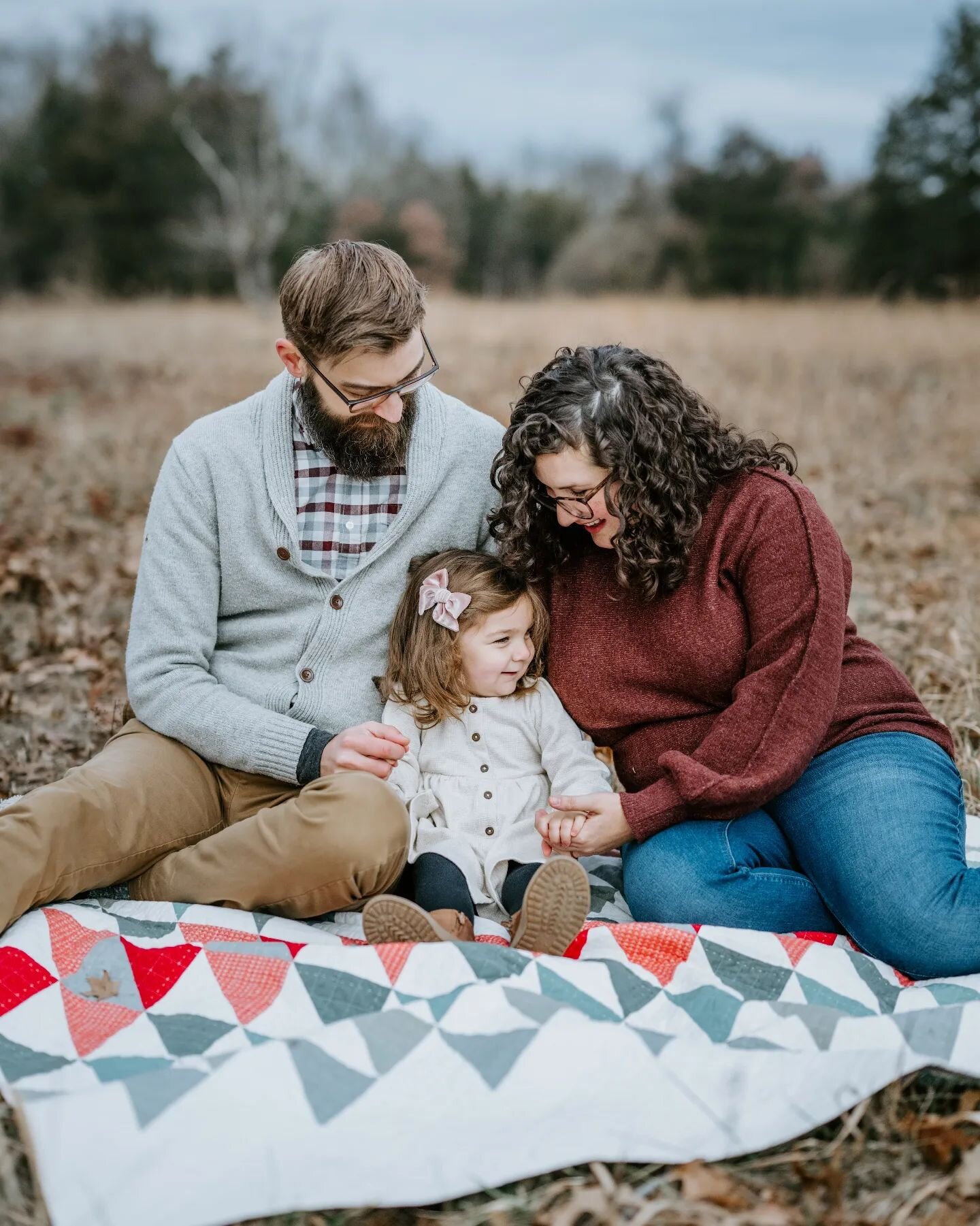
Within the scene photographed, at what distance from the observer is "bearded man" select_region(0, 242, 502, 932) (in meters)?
2.84

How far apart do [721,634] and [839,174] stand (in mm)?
25907

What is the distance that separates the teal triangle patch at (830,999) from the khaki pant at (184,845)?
3.42 ft

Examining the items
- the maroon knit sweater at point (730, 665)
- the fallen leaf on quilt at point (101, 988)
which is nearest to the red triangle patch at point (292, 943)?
the fallen leaf on quilt at point (101, 988)

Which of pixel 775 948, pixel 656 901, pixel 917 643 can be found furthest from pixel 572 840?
pixel 917 643

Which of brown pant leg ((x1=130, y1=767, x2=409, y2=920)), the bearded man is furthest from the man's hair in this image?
brown pant leg ((x1=130, y1=767, x2=409, y2=920))

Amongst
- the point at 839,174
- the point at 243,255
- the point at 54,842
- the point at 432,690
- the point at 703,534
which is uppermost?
the point at 839,174

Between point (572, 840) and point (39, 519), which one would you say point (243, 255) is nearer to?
point (39, 519)

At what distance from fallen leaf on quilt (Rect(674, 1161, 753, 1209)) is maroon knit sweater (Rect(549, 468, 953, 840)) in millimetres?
961

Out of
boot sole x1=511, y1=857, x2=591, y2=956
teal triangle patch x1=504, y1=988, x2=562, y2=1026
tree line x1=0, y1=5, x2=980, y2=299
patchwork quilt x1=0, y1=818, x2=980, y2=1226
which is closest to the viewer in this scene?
patchwork quilt x1=0, y1=818, x2=980, y2=1226

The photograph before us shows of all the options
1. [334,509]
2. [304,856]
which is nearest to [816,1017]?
[304,856]

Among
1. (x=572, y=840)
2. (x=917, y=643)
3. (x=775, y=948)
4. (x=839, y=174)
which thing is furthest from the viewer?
(x=839, y=174)

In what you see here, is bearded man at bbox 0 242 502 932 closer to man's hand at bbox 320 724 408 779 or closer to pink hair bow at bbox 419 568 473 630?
man's hand at bbox 320 724 408 779

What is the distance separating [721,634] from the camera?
9.74 ft

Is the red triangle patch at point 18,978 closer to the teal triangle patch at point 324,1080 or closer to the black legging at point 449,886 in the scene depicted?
the teal triangle patch at point 324,1080
